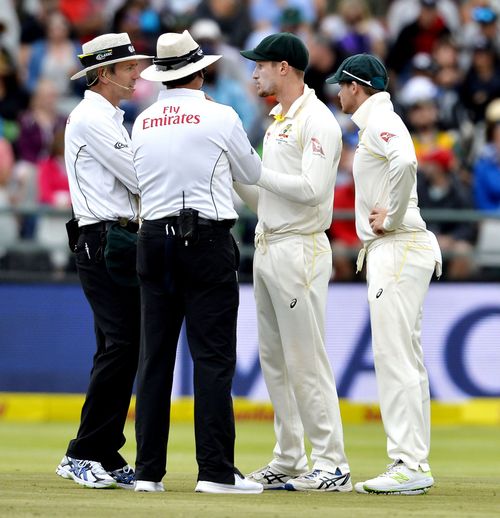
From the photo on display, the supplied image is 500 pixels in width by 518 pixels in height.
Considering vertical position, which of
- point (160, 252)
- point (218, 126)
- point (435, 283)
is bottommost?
point (435, 283)

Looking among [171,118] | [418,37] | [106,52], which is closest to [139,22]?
[418,37]

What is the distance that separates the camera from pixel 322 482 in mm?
8797

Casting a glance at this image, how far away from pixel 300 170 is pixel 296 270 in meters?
0.62

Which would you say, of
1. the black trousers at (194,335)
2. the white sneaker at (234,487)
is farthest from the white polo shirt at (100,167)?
the white sneaker at (234,487)

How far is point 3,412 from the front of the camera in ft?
50.5

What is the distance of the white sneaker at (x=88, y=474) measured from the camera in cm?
886

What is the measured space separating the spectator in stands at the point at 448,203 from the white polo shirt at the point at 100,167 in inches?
278

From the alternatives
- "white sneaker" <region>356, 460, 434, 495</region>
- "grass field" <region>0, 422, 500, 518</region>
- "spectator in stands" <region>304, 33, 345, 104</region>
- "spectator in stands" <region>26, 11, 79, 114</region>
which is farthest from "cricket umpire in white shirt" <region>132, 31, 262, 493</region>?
"spectator in stands" <region>26, 11, 79, 114</region>

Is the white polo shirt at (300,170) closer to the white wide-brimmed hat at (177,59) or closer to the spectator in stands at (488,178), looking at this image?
the white wide-brimmed hat at (177,59)

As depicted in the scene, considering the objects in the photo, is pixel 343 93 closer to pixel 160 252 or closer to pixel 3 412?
pixel 160 252

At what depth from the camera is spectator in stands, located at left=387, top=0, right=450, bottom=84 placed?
19562 millimetres

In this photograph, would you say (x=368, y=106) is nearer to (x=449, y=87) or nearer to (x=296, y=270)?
(x=296, y=270)

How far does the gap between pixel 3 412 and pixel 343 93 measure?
7.63 meters

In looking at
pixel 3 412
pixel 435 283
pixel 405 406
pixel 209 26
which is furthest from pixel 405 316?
pixel 209 26
